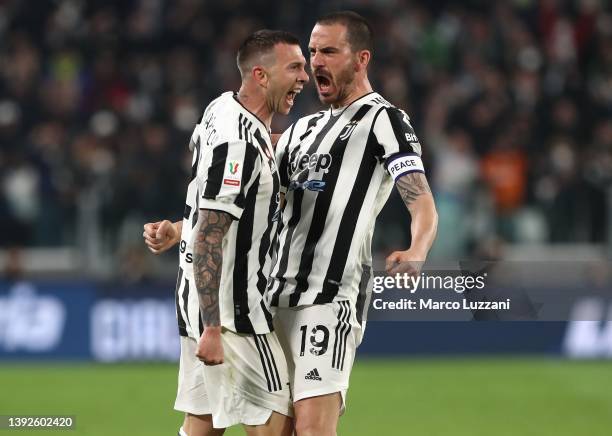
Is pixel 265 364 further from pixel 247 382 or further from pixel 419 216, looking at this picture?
pixel 419 216

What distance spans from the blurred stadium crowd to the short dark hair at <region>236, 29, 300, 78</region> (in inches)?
304

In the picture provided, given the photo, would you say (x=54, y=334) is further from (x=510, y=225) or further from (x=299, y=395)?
(x=299, y=395)

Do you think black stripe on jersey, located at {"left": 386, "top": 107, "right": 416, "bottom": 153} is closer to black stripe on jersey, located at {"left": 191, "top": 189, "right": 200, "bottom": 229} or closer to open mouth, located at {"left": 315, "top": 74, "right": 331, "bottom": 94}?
open mouth, located at {"left": 315, "top": 74, "right": 331, "bottom": 94}

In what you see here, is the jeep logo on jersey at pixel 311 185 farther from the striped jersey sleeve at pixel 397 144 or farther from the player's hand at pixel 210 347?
the player's hand at pixel 210 347

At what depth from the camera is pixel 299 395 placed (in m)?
5.61

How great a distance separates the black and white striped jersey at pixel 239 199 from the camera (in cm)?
531

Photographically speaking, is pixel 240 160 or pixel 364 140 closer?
pixel 240 160

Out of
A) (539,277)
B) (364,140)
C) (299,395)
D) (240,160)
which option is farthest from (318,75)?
(539,277)

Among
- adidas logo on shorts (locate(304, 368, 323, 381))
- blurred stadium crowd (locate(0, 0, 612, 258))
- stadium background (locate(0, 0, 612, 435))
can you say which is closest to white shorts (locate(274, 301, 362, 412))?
adidas logo on shorts (locate(304, 368, 323, 381))

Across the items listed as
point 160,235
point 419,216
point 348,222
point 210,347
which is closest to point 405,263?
point 419,216

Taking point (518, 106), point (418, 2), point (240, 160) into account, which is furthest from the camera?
point (418, 2)

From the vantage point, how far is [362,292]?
5.91m

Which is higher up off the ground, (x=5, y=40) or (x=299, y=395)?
(x=5, y=40)

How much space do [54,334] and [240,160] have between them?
9.15m
